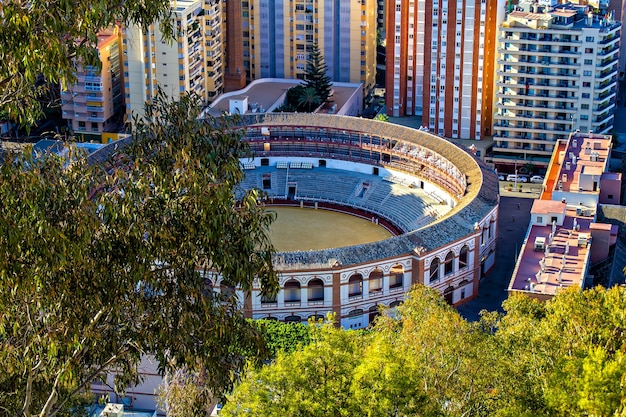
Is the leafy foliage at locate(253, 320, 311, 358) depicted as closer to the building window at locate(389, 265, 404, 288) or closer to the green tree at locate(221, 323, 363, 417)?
the building window at locate(389, 265, 404, 288)

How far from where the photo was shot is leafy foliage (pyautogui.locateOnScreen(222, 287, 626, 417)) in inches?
1624

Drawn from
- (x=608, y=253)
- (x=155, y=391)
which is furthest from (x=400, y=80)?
(x=155, y=391)

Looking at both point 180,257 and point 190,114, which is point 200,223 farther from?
point 190,114

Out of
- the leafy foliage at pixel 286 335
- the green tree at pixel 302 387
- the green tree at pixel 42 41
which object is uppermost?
the green tree at pixel 42 41

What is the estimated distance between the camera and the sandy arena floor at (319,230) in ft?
296

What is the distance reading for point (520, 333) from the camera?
47719 mm

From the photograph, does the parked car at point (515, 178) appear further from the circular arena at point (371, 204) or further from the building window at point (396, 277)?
the building window at point (396, 277)

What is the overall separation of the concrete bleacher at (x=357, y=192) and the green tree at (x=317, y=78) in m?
14.4

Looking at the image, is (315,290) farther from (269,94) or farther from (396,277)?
(269,94)

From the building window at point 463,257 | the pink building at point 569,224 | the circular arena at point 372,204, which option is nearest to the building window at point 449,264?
the circular arena at point 372,204

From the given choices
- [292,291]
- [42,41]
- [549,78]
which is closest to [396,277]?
[292,291]

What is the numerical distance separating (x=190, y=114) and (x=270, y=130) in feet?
229

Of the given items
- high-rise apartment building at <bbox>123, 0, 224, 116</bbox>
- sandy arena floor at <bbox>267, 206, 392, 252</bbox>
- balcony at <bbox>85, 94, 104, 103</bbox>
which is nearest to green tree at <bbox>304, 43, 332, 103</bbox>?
high-rise apartment building at <bbox>123, 0, 224, 116</bbox>

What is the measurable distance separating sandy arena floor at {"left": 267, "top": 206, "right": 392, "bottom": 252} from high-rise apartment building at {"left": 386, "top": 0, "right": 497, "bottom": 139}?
15939 mm
